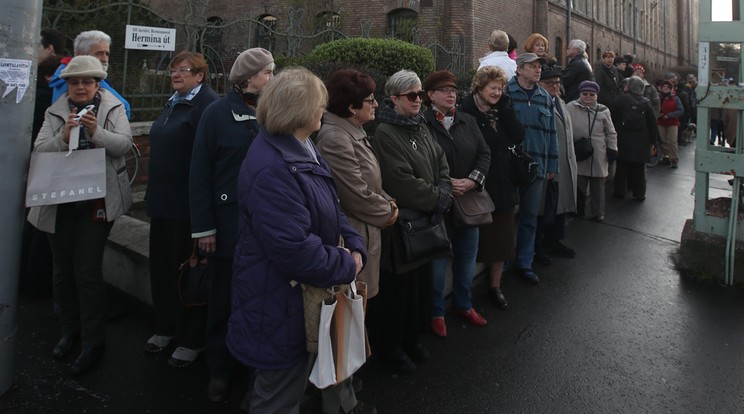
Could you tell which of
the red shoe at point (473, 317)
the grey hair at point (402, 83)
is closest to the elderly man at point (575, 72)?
the red shoe at point (473, 317)

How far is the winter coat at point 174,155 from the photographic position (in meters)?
3.55

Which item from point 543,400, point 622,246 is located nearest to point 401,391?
point 543,400

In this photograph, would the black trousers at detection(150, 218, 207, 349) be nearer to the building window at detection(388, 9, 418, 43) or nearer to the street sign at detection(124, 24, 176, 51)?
the street sign at detection(124, 24, 176, 51)

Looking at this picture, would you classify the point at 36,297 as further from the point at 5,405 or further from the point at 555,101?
the point at 555,101

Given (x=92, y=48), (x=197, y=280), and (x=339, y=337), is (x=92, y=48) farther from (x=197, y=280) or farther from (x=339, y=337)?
(x=339, y=337)

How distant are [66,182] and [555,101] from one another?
4.52 metres

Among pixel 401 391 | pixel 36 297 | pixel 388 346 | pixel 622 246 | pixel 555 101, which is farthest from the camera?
pixel 622 246

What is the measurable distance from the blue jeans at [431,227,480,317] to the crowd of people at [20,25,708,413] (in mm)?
14

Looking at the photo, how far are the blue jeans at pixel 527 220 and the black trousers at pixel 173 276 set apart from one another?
2981 millimetres

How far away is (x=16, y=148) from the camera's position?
315 centimetres

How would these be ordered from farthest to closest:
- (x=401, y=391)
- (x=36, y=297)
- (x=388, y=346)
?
(x=36, y=297), (x=388, y=346), (x=401, y=391)

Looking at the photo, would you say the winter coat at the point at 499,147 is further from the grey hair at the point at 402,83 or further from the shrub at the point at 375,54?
the shrub at the point at 375,54

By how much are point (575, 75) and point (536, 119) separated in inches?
140

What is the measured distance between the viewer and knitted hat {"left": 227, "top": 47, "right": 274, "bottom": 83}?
320cm
